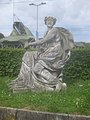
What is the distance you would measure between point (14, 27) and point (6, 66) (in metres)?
22.1

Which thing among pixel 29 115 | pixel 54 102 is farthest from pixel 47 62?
pixel 29 115

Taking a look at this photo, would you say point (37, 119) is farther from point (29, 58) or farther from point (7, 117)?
point (29, 58)

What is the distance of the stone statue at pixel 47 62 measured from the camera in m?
11.6

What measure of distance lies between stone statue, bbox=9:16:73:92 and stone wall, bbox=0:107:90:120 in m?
2.90

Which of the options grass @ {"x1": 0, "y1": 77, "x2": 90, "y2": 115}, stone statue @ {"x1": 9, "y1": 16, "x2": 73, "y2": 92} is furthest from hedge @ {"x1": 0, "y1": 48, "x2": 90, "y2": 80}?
grass @ {"x1": 0, "y1": 77, "x2": 90, "y2": 115}

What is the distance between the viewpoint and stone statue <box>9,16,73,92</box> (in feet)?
38.0

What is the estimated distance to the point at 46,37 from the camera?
12.0m

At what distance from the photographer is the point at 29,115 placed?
8.17 metres

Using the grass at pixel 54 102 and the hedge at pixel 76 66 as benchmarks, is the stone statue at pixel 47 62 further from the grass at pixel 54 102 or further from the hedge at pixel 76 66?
the hedge at pixel 76 66

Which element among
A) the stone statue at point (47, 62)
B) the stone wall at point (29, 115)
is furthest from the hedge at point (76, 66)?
the stone wall at point (29, 115)

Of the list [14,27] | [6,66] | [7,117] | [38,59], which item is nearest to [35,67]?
[38,59]

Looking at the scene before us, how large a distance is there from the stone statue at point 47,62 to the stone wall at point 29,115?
2.90 metres

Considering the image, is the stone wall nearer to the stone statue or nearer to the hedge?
the stone statue

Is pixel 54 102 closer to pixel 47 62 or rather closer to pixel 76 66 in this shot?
pixel 47 62
